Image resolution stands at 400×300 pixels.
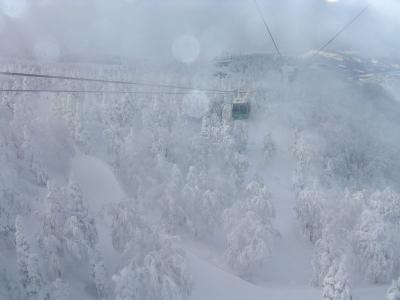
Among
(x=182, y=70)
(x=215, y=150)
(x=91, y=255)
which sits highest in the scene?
(x=182, y=70)

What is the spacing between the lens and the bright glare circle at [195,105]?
78.1 meters

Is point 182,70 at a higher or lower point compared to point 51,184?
higher

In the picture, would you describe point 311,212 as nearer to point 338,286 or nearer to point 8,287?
point 338,286

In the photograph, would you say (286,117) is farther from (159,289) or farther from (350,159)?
(159,289)

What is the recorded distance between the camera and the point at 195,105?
78938mm

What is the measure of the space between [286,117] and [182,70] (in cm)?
6505

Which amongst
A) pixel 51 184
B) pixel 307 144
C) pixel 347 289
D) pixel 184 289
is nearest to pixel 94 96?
pixel 307 144

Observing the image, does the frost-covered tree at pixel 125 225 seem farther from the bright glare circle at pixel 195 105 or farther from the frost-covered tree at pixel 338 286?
the bright glare circle at pixel 195 105

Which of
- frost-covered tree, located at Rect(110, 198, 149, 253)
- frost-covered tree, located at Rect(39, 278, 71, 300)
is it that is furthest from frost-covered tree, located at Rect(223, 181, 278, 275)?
frost-covered tree, located at Rect(39, 278, 71, 300)

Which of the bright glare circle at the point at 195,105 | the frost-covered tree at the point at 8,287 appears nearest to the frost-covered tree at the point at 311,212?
the frost-covered tree at the point at 8,287

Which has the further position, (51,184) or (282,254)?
(282,254)

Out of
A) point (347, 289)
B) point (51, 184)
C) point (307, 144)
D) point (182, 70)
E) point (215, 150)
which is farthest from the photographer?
point (182, 70)

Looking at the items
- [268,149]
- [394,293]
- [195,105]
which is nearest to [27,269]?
[394,293]

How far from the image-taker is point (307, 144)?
63.9m
